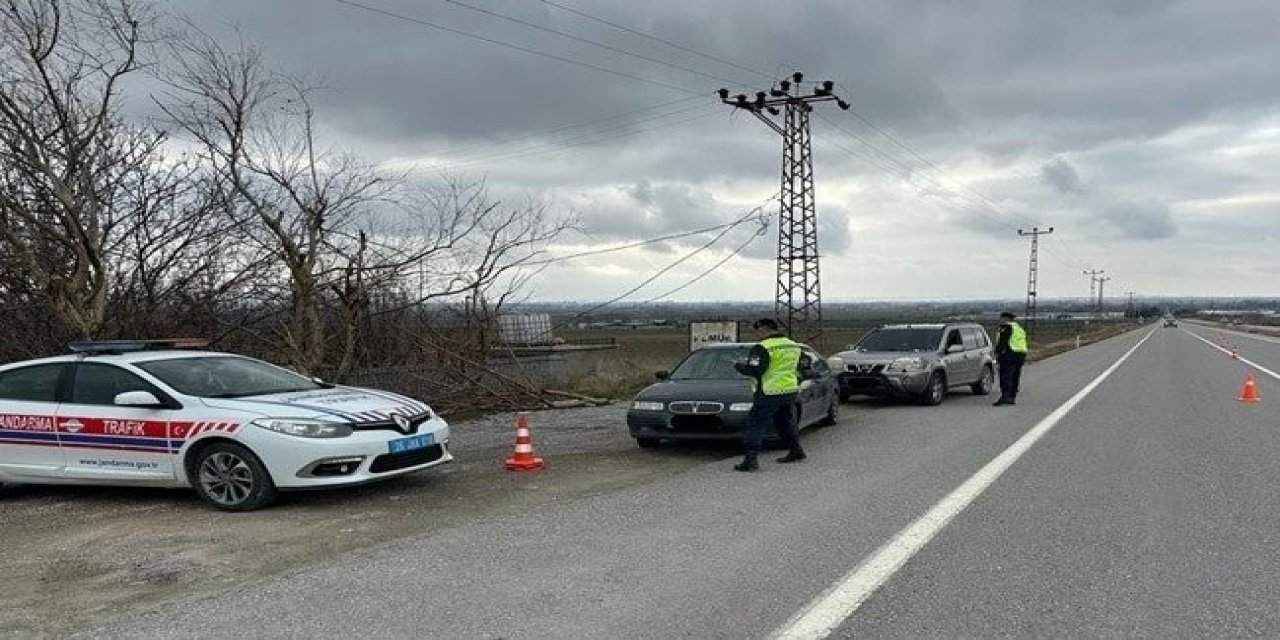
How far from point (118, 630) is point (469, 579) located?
1.76m

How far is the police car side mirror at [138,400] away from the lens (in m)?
7.68

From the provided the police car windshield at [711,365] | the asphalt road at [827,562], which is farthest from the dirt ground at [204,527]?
the police car windshield at [711,365]

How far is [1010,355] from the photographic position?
16109mm

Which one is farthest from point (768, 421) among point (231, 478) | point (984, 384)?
point (984, 384)

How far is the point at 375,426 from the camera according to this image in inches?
308

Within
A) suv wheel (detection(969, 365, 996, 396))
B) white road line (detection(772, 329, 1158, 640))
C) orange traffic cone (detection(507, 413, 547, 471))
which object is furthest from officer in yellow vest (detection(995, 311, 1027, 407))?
orange traffic cone (detection(507, 413, 547, 471))

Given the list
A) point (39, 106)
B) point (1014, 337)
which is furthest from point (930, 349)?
point (39, 106)

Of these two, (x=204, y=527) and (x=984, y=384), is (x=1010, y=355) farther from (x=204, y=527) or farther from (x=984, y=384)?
(x=204, y=527)

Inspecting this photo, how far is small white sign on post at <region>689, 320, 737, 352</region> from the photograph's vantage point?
2142 centimetres

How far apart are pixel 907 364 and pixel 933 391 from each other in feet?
2.45

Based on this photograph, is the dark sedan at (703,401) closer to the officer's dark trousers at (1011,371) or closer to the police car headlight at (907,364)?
the police car headlight at (907,364)

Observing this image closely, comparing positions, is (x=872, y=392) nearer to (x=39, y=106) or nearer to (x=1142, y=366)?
(x=39, y=106)

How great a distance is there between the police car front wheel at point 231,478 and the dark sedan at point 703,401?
169 inches

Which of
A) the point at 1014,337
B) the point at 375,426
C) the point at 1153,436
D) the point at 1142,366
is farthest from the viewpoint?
the point at 1142,366
